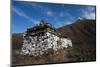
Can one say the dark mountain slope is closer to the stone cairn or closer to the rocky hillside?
the rocky hillside

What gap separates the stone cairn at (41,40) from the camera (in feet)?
8.75

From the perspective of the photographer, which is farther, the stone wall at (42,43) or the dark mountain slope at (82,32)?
the dark mountain slope at (82,32)

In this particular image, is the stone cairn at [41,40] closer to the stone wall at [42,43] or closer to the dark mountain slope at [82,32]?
the stone wall at [42,43]

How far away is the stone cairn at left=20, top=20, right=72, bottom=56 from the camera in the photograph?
267 cm

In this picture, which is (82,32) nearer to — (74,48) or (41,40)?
(74,48)

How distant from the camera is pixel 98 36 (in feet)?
9.91

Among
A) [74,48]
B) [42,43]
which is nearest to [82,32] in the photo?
[74,48]

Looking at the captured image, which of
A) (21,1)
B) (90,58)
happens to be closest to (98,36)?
(90,58)

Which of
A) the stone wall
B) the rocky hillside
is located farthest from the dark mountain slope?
the stone wall

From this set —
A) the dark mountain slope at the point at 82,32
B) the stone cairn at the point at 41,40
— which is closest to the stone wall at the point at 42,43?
the stone cairn at the point at 41,40

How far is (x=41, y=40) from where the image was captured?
8.93 ft

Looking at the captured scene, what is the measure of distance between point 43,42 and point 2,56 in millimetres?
558

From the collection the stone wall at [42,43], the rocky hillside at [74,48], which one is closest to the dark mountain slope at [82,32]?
the rocky hillside at [74,48]

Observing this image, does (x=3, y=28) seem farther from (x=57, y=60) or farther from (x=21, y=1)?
(x=57, y=60)
